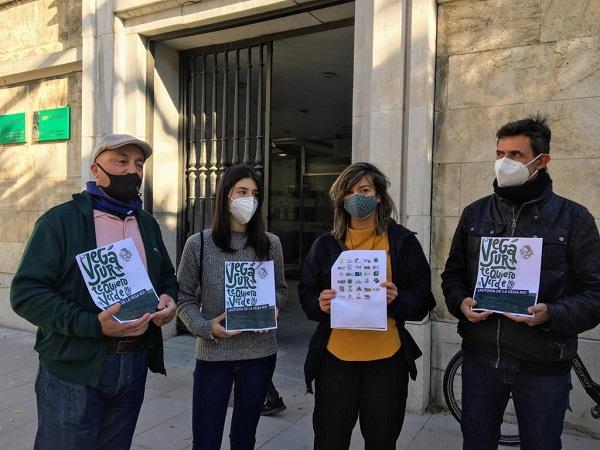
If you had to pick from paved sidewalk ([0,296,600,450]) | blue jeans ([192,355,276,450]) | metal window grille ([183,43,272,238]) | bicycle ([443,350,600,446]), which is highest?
metal window grille ([183,43,272,238])

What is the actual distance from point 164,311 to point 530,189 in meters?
1.69

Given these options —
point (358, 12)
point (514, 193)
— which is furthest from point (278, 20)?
point (514, 193)

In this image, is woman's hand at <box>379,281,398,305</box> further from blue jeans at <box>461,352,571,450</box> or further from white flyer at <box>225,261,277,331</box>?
white flyer at <box>225,261,277,331</box>

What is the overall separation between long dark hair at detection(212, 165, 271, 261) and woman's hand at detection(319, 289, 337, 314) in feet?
1.34

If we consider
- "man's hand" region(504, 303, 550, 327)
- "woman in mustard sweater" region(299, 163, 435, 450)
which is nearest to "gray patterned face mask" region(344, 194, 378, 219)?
"woman in mustard sweater" region(299, 163, 435, 450)

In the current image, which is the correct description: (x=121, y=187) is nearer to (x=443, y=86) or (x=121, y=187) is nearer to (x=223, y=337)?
(x=223, y=337)

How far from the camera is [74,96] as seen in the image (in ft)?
19.9

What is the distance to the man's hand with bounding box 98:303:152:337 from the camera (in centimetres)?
190

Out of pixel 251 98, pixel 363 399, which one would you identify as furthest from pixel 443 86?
pixel 251 98

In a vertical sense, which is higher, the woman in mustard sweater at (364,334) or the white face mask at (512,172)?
the white face mask at (512,172)

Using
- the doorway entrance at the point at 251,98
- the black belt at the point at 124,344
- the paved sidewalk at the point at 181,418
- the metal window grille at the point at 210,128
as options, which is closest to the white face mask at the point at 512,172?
the black belt at the point at 124,344

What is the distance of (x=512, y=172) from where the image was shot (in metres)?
2.12

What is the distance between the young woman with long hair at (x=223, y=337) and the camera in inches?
95.1

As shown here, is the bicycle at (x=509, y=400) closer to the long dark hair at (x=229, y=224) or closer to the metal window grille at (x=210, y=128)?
the long dark hair at (x=229, y=224)
